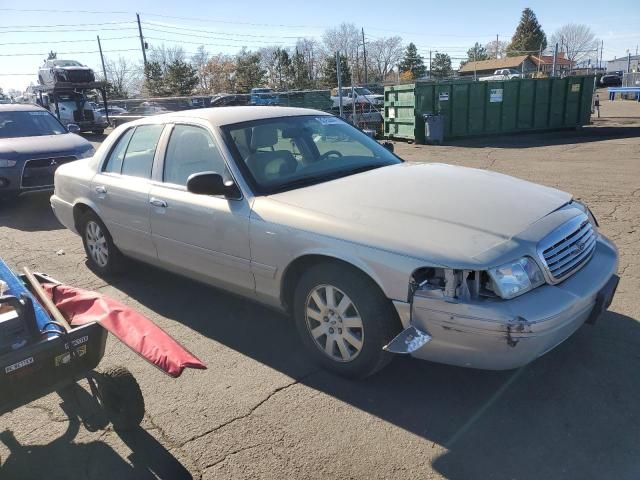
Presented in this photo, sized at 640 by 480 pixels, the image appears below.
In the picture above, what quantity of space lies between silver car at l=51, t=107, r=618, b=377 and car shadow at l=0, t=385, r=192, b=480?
115cm

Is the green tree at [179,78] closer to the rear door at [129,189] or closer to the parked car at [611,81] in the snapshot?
the parked car at [611,81]

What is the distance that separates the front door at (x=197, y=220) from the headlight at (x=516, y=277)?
1.66 m

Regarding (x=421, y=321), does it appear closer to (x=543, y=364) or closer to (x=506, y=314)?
(x=506, y=314)

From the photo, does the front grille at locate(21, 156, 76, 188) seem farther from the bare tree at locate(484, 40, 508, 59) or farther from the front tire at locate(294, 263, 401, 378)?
the bare tree at locate(484, 40, 508, 59)

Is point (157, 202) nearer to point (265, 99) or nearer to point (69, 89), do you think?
point (265, 99)

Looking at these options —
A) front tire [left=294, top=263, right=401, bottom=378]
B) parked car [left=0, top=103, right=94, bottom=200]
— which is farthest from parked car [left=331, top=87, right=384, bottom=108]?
front tire [left=294, top=263, right=401, bottom=378]

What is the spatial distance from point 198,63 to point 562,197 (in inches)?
2662

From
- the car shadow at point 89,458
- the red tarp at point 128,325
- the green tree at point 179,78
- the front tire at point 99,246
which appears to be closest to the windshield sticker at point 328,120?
the front tire at point 99,246

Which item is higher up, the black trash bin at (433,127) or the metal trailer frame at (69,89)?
the metal trailer frame at (69,89)

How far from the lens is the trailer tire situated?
2727 millimetres

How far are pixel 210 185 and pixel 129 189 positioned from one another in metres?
1.35

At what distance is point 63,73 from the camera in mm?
25188

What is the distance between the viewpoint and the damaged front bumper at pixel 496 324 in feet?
8.66

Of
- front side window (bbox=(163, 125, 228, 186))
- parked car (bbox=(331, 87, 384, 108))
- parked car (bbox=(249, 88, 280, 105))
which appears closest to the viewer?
front side window (bbox=(163, 125, 228, 186))
